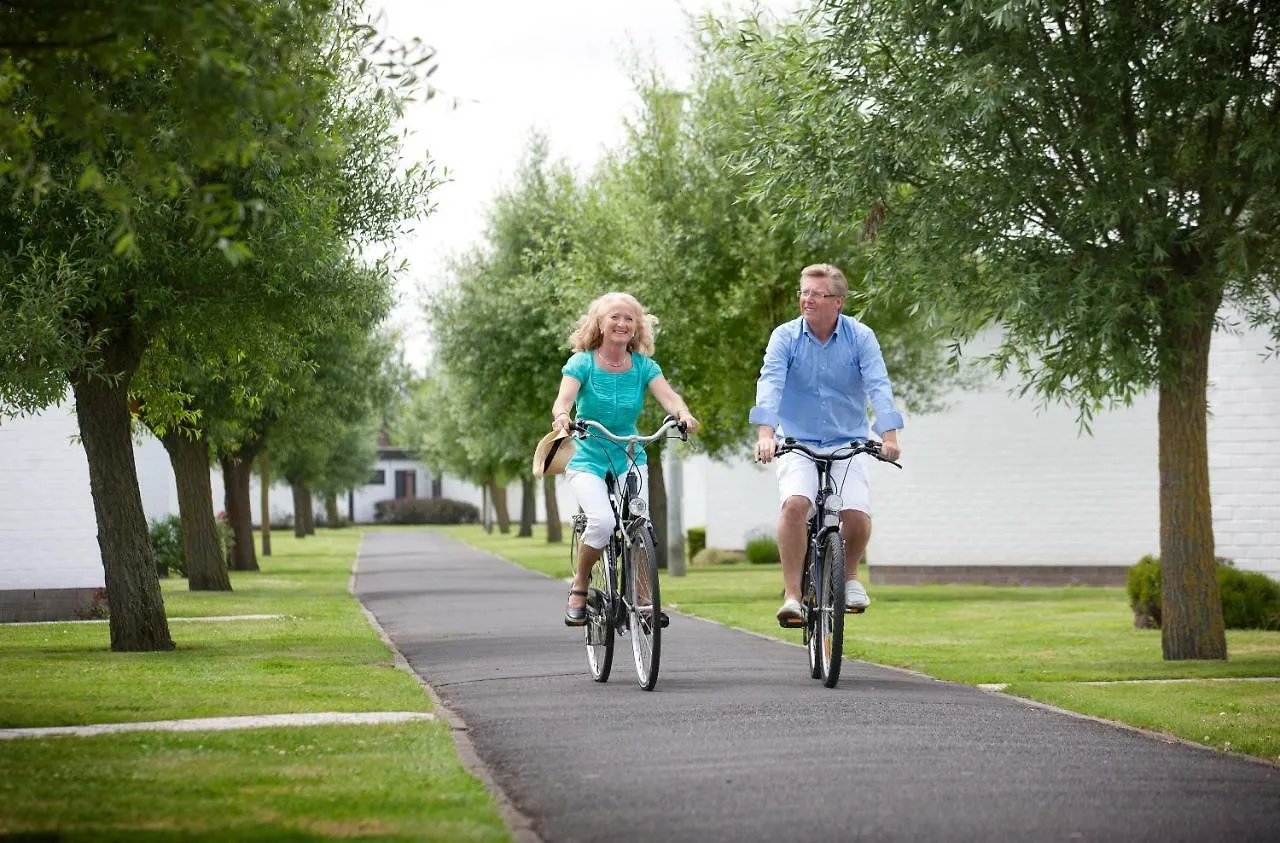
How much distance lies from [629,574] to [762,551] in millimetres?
30230

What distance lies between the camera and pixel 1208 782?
21.2ft

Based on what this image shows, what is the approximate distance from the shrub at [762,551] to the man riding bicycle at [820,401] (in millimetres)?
29497

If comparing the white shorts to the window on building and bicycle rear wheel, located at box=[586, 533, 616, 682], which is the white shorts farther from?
the window on building

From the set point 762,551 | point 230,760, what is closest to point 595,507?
point 230,760

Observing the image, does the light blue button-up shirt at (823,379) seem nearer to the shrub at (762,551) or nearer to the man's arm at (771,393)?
the man's arm at (771,393)

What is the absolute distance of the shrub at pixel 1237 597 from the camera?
17.6 metres

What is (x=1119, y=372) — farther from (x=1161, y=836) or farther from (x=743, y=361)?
(x=743, y=361)

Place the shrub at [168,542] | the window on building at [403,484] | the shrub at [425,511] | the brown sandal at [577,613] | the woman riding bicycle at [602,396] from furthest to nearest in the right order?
the window on building at [403,484] < the shrub at [425,511] < the shrub at [168,542] < the brown sandal at [577,613] < the woman riding bicycle at [602,396]

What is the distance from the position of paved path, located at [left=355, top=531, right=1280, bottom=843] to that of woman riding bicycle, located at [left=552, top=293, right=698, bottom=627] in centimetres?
86

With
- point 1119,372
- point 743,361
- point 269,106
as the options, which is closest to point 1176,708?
point 1119,372

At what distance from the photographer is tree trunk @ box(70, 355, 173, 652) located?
45.6 ft

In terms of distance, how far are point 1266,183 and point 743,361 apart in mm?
11612

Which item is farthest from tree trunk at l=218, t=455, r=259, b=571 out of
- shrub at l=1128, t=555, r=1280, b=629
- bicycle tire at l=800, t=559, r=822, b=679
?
bicycle tire at l=800, t=559, r=822, b=679

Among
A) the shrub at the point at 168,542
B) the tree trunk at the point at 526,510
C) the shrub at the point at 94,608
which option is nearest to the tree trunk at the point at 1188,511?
the shrub at the point at 94,608
